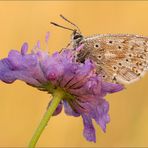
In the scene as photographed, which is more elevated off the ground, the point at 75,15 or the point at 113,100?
the point at 75,15

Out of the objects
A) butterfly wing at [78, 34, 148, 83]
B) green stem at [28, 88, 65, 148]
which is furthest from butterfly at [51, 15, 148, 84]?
green stem at [28, 88, 65, 148]

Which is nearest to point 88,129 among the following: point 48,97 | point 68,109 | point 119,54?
point 68,109

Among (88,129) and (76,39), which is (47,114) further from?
(76,39)

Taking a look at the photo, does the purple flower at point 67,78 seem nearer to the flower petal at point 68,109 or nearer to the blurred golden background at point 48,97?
the flower petal at point 68,109

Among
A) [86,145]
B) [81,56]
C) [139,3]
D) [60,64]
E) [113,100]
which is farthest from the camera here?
[139,3]

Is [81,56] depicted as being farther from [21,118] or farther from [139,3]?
[139,3]

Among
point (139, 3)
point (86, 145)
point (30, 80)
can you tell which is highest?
point (139, 3)

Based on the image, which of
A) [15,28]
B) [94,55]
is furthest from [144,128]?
Result: [94,55]

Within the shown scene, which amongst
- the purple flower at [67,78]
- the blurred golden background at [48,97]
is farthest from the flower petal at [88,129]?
the blurred golden background at [48,97]
